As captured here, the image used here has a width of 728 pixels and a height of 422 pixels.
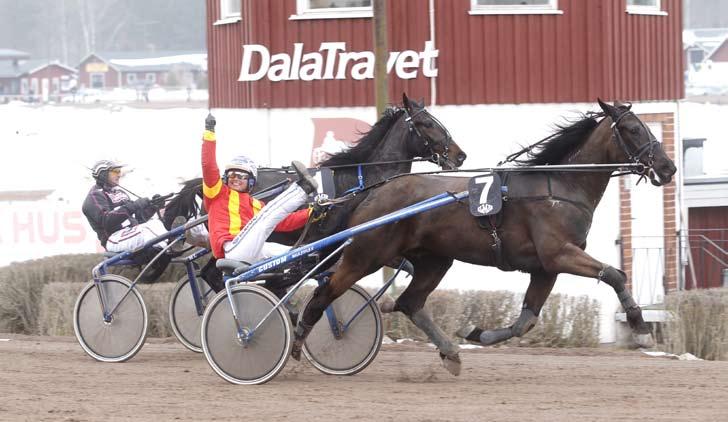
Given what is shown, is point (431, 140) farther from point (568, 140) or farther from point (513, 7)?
point (513, 7)

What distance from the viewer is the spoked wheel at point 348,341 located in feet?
27.6

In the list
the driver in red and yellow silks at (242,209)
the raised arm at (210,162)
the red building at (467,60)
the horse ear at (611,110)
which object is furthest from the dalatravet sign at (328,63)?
the horse ear at (611,110)

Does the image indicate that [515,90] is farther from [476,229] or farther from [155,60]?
[155,60]

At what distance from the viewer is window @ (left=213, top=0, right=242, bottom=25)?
14.8 m

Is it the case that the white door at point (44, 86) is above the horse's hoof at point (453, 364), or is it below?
above

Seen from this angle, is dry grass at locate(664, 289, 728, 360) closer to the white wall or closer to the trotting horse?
the white wall

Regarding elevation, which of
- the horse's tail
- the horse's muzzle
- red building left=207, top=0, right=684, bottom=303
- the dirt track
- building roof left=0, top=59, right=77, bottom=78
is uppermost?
building roof left=0, top=59, right=77, bottom=78

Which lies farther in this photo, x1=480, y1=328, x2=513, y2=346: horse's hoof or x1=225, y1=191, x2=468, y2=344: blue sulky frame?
x1=480, y1=328, x2=513, y2=346: horse's hoof

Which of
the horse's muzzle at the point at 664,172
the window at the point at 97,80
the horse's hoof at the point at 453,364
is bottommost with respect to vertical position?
the horse's hoof at the point at 453,364

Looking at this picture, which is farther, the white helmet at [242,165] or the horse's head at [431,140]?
the horse's head at [431,140]

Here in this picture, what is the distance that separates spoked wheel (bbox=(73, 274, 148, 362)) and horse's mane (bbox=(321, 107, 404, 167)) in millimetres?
1802

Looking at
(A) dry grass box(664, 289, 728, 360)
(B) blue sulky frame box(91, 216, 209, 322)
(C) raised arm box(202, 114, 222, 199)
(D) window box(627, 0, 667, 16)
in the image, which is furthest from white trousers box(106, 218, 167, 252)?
(D) window box(627, 0, 667, 16)

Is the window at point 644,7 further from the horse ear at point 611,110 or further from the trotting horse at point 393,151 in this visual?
the horse ear at point 611,110

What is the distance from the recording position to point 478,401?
7.17 m
